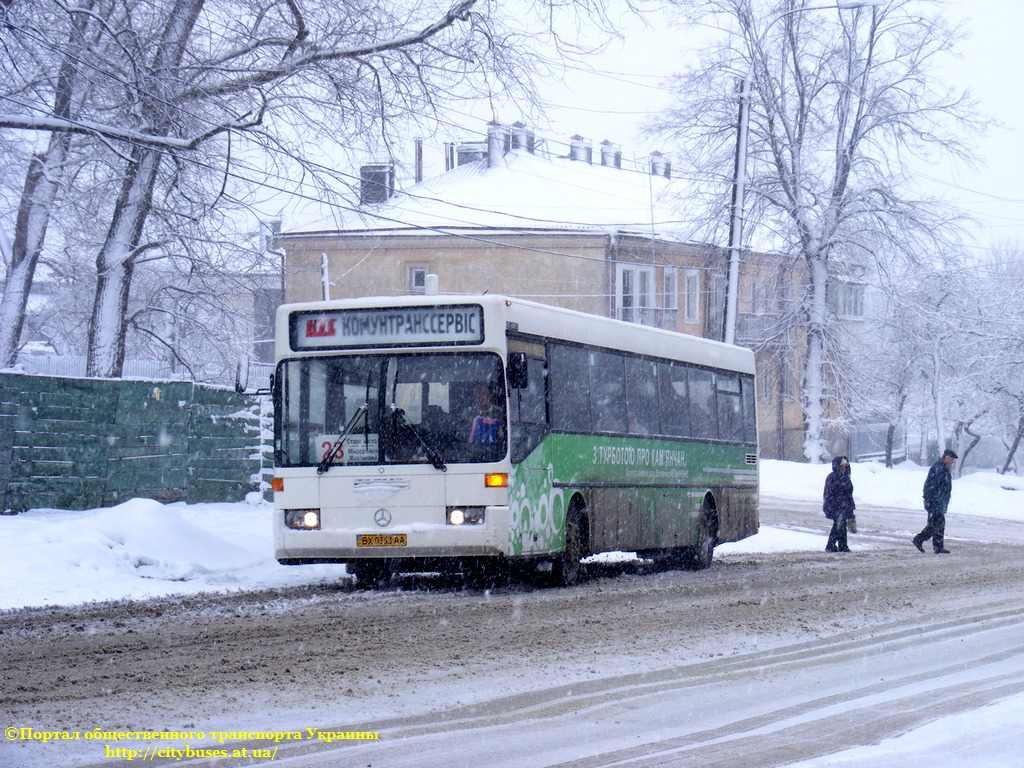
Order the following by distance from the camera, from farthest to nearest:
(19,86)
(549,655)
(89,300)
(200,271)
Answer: (89,300) → (200,271) → (19,86) → (549,655)

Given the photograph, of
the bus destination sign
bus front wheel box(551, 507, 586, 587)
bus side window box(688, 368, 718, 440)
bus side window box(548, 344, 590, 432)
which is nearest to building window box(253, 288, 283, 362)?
the bus destination sign

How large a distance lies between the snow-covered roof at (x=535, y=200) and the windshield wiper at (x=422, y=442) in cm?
3560

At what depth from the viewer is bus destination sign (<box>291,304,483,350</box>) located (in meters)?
14.1

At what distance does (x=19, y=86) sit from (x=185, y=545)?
17.4 ft

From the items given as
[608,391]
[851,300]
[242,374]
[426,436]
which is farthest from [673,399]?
[851,300]

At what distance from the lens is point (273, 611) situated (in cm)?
1213

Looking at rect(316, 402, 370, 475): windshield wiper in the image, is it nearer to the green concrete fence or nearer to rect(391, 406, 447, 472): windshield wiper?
rect(391, 406, 447, 472): windshield wiper

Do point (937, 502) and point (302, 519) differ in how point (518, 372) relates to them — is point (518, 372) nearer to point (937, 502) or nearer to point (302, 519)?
point (302, 519)

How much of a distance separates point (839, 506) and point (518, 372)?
10.8 m

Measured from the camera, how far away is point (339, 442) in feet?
46.6

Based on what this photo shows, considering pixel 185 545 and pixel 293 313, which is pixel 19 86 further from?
pixel 185 545

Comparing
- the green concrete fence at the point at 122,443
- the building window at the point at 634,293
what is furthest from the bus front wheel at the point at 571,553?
the building window at the point at 634,293

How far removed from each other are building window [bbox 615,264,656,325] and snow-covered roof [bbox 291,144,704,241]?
159 centimetres

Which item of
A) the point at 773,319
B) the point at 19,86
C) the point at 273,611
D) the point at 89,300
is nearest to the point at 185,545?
the point at 273,611
